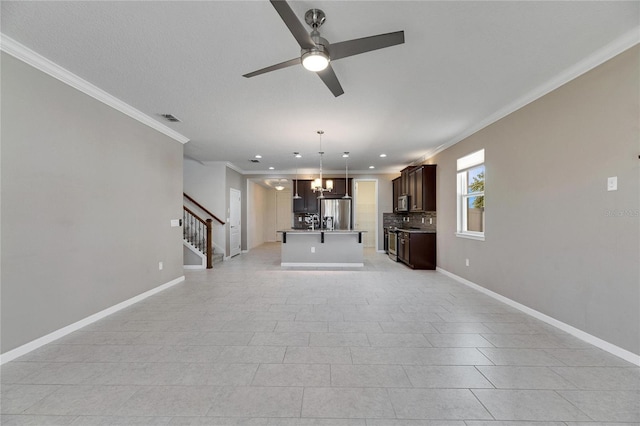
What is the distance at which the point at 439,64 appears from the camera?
2590 millimetres

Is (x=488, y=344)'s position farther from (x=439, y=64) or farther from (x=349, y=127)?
(x=349, y=127)

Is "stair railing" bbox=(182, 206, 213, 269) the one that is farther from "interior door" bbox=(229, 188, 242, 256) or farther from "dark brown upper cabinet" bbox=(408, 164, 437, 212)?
"dark brown upper cabinet" bbox=(408, 164, 437, 212)

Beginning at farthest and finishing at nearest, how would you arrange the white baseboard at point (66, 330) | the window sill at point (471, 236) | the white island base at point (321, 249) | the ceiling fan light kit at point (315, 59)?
the white island base at point (321, 249), the window sill at point (471, 236), the white baseboard at point (66, 330), the ceiling fan light kit at point (315, 59)

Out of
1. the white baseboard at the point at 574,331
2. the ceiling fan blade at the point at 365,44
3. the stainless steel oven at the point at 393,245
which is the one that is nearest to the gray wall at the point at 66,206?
the ceiling fan blade at the point at 365,44

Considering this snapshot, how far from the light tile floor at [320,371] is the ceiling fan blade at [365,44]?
243 centimetres

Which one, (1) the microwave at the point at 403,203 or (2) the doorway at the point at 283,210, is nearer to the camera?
(1) the microwave at the point at 403,203

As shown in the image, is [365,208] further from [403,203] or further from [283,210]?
[283,210]

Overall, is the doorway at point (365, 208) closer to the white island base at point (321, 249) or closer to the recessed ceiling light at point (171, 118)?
the white island base at point (321, 249)

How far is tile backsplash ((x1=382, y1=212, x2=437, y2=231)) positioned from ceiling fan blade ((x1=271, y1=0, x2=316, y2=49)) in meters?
5.22

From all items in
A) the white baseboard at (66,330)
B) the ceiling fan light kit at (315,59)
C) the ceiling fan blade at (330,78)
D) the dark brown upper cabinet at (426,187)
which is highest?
the ceiling fan blade at (330,78)

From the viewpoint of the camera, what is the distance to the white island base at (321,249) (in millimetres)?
6352

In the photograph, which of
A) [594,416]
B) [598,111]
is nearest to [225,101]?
[598,111]

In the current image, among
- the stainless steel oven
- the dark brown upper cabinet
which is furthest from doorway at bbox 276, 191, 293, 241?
the dark brown upper cabinet

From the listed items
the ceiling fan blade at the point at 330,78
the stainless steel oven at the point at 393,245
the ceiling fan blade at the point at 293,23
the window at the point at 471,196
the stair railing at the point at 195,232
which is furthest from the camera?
the stainless steel oven at the point at 393,245
